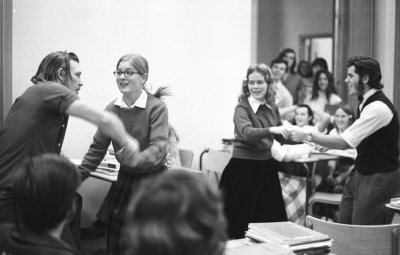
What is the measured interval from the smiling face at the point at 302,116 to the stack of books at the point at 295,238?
359 centimetres

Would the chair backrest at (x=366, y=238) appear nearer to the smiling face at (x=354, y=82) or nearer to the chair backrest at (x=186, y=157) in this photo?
the smiling face at (x=354, y=82)

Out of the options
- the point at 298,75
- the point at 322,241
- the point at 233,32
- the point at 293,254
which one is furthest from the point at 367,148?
the point at 298,75

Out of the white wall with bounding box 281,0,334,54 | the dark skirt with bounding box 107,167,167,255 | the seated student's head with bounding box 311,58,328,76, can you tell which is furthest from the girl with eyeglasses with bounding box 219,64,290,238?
the seated student's head with bounding box 311,58,328,76

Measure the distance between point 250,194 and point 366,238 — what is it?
5.63 feet

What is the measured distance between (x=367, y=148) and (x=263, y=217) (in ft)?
3.19

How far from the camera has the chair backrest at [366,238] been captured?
2.35 metres

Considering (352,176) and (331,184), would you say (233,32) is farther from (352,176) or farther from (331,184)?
(352,176)

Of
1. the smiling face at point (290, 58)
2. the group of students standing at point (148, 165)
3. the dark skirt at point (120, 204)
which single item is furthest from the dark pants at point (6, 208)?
the smiling face at point (290, 58)

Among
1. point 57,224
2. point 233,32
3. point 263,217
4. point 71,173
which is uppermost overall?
point 233,32

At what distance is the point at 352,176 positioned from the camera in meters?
3.78

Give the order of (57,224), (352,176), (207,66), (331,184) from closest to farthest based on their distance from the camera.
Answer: (57,224)
(352,176)
(331,184)
(207,66)

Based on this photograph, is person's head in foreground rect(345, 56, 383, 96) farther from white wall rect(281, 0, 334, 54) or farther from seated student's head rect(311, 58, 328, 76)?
seated student's head rect(311, 58, 328, 76)

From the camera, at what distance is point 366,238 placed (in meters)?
2.36

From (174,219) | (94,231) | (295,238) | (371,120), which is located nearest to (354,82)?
(371,120)
